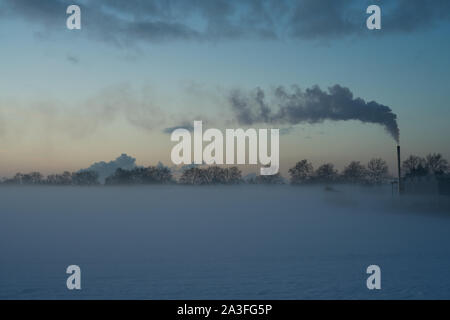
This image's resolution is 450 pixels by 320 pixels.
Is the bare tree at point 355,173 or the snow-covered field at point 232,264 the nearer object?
the snow-covered field at point 232,264

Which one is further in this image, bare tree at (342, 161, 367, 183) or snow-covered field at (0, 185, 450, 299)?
bare tree at (342, 161, 367, 183)

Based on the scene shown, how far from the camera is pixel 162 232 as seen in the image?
64.8ft

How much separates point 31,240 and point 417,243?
16.3m

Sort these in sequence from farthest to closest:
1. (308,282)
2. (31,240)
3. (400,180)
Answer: (400,180)
(31,240)
(308,282)

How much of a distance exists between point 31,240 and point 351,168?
5839 cm

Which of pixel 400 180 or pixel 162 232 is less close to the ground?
pixel 400 180

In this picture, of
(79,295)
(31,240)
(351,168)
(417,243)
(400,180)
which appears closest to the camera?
(79,295)

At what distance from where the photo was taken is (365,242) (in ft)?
48.7

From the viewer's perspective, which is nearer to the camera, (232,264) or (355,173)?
(232,264)

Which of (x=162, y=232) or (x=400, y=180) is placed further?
(x=400, y=180)
